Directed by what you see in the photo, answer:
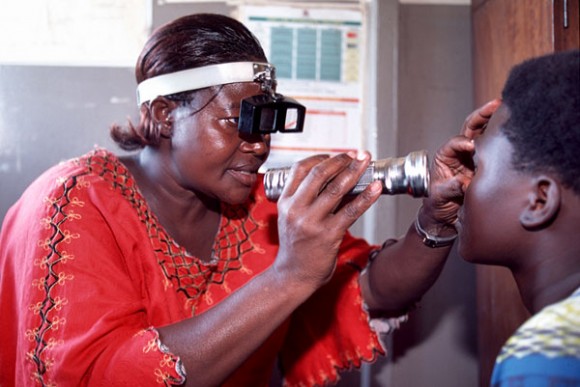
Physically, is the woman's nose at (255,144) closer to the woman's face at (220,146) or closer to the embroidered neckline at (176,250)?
the woman's face at (220,146)

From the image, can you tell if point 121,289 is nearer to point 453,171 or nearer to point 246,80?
point 246,80

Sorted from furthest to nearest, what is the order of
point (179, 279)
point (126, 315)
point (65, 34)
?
point (65, 34) < point (179, 279) < point (126, 315)

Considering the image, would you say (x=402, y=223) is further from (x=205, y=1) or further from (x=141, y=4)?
(x=141, y=4)

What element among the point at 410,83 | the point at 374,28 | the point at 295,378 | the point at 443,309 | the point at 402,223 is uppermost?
the point at 374,28

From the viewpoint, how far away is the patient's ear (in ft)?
3.07

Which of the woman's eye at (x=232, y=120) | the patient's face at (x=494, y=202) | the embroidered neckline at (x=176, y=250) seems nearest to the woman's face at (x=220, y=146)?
the woman's eye at (x=232, y=120)

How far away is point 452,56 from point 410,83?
0.15 meters

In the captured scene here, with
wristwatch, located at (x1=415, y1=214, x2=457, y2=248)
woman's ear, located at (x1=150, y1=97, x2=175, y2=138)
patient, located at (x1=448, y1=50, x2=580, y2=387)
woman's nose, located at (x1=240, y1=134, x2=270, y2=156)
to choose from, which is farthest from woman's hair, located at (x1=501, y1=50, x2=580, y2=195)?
woman's ear, located at (x1=150, y1=97, x2=175, y2=138)

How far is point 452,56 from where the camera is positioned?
198 cm

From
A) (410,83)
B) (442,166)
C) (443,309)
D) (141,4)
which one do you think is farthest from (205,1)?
(443,309)

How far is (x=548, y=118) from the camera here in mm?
921

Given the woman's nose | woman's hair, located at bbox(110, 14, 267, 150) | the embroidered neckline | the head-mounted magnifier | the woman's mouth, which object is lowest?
the embroidered neckline

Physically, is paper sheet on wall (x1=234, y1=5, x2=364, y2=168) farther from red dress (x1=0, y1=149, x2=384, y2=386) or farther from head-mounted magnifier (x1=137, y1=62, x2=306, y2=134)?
head-mounted magnifier (x1=137, y1=62, x2=306, y2=134)

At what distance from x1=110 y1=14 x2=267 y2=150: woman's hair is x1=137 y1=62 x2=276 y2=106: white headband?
0.02m
